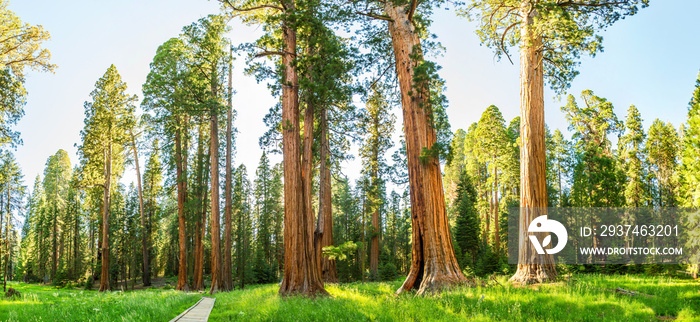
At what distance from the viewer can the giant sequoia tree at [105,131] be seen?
78.2 feet

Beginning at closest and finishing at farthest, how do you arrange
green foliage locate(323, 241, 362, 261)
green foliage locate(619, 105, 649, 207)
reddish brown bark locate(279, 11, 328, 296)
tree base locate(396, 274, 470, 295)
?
tree base locate(396, 274, 470, 295) < reddish brown bark locate(279, 11, 328, 296) < green foliage locate(323, 241, 362, 261) < green foliage locate(619, 105, 649, 207)

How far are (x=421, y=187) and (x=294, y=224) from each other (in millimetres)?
3909

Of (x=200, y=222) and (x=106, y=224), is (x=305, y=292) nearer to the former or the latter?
(x=200, y=222)

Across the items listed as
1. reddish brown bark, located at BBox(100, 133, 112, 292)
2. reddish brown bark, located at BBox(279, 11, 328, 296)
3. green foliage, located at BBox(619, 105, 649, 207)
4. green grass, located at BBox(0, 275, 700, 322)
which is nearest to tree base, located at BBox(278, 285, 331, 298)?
reddish brown bark, located at BBox(279, 11, 328, 296)

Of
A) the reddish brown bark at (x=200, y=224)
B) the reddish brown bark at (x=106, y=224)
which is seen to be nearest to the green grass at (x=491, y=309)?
the reddish brown bark at (x=200, y=224)

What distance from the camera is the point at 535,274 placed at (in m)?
9.75

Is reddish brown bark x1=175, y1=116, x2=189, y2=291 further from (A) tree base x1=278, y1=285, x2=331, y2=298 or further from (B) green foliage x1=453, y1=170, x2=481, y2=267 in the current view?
(B) green foliage x1=453, y1=170, x2=481, y2=267

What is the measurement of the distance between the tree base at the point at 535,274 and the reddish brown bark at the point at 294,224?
5346 mm

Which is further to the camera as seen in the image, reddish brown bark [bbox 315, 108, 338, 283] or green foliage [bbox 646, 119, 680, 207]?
green foliage [bbox 646, 119, 680, 207]

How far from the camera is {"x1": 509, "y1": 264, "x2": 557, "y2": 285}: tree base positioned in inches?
378

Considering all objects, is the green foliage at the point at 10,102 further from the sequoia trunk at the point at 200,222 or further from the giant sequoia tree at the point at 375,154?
the giant sequoia tree at the point at 375,154

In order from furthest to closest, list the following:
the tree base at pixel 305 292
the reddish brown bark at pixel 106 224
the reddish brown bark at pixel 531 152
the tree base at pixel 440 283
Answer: the reddish brown bark at pixel 106 224
the tree base at pixel 305 292
the reddish brown bark at pixel 531 152
the tree base at pixel 440 283

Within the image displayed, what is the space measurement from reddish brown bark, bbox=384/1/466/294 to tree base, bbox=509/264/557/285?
1602 mm

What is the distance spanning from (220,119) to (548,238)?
18.8 meters
